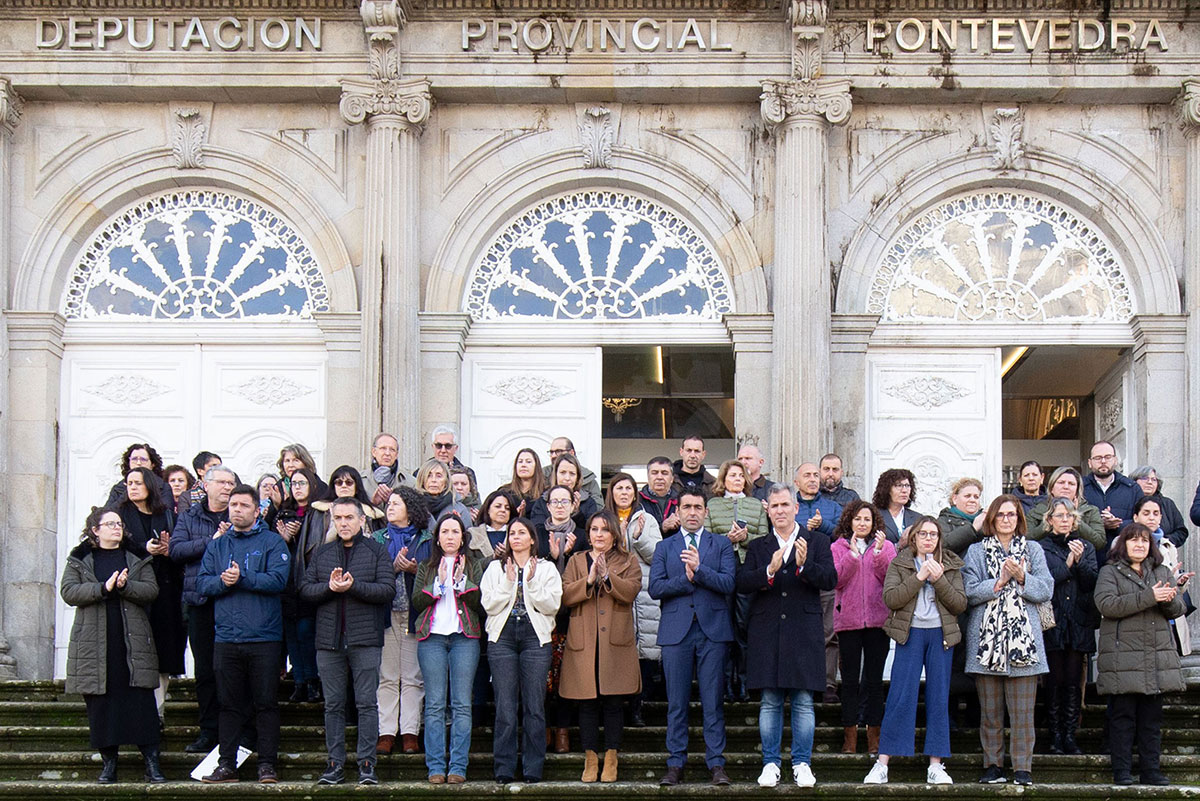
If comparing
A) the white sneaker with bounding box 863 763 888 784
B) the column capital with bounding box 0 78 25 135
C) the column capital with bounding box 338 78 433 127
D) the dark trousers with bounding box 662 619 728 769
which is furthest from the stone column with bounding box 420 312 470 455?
the white sneaker with bounding box 863 763 888 784

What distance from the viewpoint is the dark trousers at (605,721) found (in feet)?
38.7

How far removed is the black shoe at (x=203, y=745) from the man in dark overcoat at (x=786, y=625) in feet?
12.1

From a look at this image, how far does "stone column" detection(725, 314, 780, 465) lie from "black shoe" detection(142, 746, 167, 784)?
20.3ft

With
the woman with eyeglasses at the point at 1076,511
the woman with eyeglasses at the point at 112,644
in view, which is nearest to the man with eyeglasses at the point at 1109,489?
the woman with eyeglasses at the point at 1076,511

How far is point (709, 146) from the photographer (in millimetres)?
16578

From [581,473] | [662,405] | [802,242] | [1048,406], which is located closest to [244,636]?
[581,473]

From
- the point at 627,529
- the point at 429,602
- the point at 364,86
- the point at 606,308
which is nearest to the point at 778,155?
the point at 606,308

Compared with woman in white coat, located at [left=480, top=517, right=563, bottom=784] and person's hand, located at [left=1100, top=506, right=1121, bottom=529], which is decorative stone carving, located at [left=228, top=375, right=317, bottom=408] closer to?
woman in white coat, located at [left=480, top=517, right=563, bottom=784]

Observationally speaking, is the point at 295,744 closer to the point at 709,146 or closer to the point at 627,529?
the point at 627,529

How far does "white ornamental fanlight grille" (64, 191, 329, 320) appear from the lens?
16.7 metres

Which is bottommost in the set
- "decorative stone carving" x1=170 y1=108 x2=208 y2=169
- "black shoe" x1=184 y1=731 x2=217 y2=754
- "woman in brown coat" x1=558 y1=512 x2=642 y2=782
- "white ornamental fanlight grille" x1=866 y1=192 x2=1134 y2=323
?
"black shoe" x1=184 y1=731 x2=217 y2=754

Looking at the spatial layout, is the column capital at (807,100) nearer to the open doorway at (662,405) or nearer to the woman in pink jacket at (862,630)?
the open doorway at (662,405)

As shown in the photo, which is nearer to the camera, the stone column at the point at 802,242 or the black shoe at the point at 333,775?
the black shoe at the point at 333,775

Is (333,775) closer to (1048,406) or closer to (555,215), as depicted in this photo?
(555,215)
